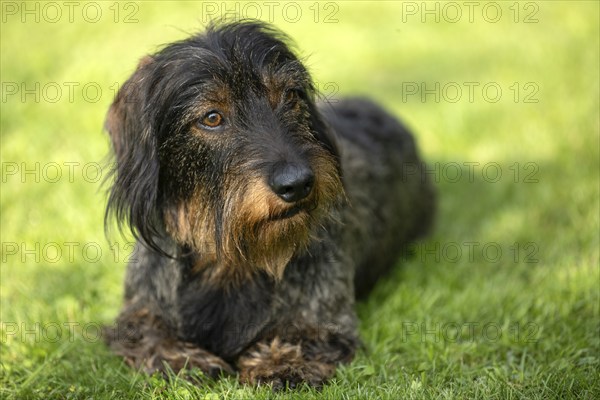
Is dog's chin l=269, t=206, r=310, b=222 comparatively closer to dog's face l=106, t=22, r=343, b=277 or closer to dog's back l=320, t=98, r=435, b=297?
Answer: dog's face l=106, t=22, r=343, b=277

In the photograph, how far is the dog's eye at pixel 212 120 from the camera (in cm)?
373

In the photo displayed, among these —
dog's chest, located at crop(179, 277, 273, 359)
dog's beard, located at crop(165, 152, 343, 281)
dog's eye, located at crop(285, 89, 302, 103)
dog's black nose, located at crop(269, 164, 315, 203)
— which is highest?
dog's eye, located at crop(285, 89, 302, 103)

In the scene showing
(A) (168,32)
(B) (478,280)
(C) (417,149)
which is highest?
(A) (168,32)

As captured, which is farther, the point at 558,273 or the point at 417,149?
the point at 417,149

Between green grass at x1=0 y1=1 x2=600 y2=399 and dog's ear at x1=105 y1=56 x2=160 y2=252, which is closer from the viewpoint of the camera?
dog's ear at x1=105 y1=56 x2=160 y2=252

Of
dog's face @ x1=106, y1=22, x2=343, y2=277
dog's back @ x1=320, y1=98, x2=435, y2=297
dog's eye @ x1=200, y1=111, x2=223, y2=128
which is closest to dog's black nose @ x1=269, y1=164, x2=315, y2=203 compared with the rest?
dog's face @ x1=106, y1=22, x2=343, y2=277

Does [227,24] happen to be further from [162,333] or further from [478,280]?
[478,280]

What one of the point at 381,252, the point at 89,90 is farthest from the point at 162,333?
the point at 89,90

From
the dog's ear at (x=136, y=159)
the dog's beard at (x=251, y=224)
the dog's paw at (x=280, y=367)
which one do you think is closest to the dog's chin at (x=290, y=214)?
the dog's beard at (x=251, y=224)

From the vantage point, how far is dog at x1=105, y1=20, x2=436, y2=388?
364cm

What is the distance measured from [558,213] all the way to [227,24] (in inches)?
151

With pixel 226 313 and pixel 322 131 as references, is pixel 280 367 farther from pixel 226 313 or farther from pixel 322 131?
pixel 322 131

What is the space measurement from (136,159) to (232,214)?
668 mm

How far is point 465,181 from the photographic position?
7199 millimetres
